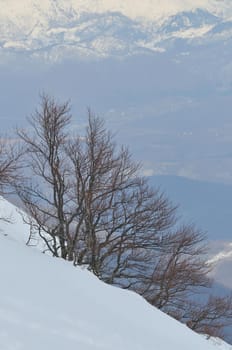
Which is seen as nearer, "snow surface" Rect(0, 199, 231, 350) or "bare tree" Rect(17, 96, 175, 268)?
"snow surface" Rect(0, 199, 231, 350)

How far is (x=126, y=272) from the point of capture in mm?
20562

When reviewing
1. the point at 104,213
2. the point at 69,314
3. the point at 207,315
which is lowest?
the point at 69,314

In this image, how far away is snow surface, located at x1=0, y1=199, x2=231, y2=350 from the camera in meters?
7.64

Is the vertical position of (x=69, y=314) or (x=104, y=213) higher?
(x=104, y=213)

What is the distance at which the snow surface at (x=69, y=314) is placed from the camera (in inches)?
301

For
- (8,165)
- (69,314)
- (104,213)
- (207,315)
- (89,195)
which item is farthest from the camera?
(207,315)

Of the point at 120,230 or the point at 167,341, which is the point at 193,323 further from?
the point at 167,341

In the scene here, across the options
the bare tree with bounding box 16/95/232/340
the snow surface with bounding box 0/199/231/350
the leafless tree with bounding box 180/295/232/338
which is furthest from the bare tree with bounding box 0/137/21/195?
the leafless tree with bounding box 180/295/232/338

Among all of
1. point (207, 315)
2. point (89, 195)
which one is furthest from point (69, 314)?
point (207, 315)

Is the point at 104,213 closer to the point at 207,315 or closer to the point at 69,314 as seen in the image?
the point at 207,315

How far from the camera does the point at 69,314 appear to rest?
9055 mm

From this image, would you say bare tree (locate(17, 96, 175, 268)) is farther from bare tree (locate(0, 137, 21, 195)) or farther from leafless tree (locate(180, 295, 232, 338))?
leafless tree (locate(180, 295, 232, 338))

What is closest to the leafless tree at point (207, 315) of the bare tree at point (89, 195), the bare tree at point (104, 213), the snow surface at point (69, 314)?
the bare tree at point (104, 213)

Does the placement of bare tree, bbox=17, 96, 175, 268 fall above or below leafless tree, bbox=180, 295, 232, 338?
above
